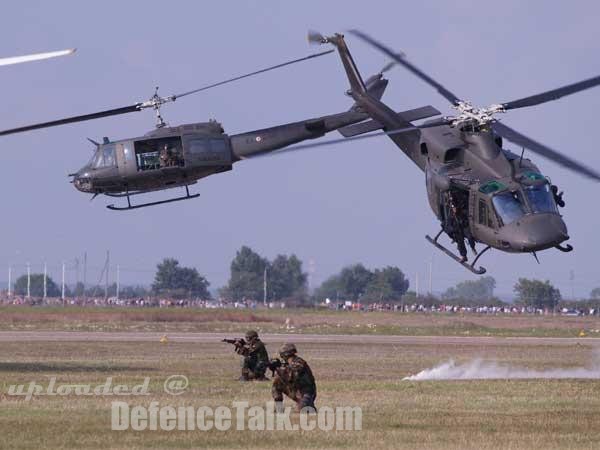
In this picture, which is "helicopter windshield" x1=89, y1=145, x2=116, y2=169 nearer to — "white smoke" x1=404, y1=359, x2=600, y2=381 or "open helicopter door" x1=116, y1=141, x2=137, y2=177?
"open helicopter door" x1=116, y1=141, x2=137, y2=177

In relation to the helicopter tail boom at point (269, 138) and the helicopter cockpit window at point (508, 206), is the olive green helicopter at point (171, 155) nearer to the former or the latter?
the helicopter tail boom at point (269, 138)

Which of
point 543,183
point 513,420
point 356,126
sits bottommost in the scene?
point 513,420

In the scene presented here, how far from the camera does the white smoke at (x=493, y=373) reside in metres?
32.3

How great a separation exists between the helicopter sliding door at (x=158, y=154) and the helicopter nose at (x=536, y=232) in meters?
12.8

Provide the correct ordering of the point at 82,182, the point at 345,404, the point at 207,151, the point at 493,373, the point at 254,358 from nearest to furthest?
the point at 345,404, the point at 254,358, the point at 493,373, the point at 207,151, the point at 82,182

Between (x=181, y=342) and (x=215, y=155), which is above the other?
(x=215, y=155)

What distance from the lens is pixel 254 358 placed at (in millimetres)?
28922

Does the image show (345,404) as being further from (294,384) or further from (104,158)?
(104,158)

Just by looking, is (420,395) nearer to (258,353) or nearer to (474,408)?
(474,408)

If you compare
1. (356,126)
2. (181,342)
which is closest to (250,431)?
(356,126)

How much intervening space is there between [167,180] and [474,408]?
63.3ft

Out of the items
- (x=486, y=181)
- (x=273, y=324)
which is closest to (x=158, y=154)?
(x=486, y=181)

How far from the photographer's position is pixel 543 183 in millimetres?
31844

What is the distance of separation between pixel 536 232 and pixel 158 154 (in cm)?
1405
